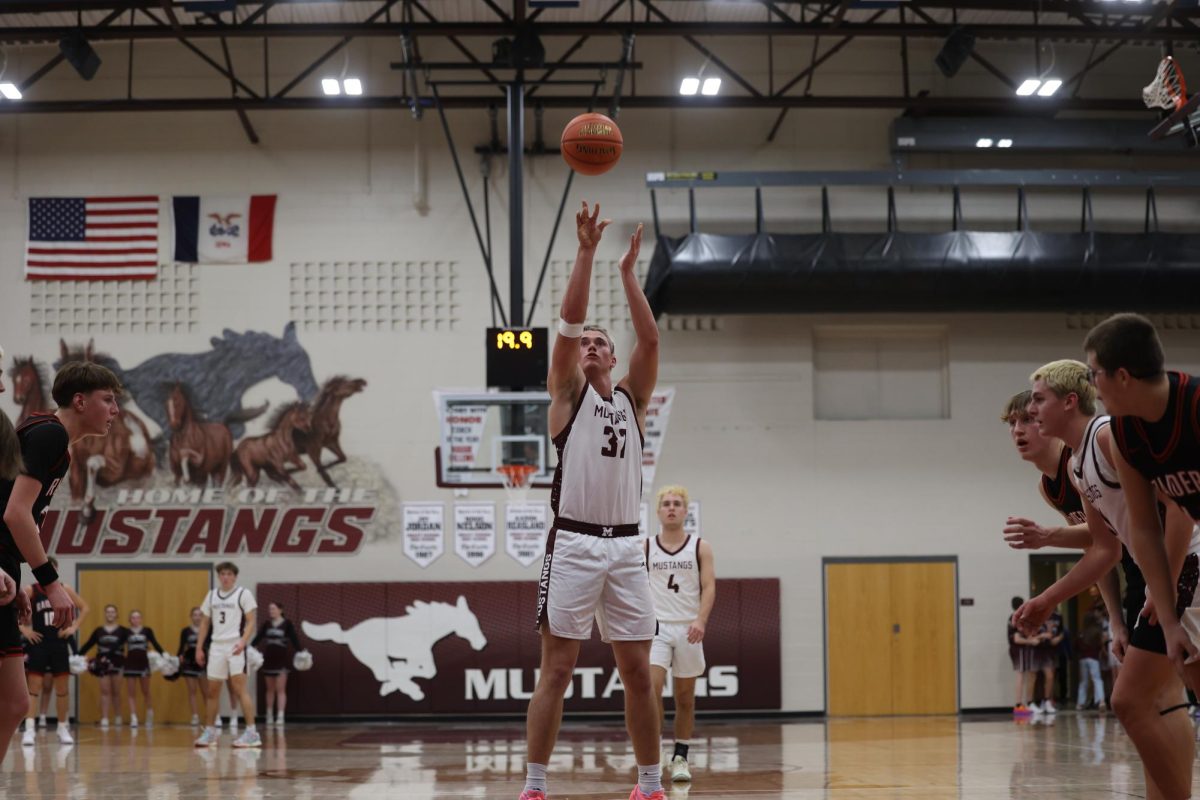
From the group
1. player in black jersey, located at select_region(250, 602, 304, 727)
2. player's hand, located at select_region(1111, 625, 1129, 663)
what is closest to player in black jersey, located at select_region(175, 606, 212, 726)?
player in black jersey, located at select_region(250, 602, 304, 727)

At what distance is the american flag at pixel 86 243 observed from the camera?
18.9 metres

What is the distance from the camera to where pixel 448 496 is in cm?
1842

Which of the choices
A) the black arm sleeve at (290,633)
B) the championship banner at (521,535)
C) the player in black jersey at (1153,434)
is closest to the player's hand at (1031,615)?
the player in black jersey at (1153,434)

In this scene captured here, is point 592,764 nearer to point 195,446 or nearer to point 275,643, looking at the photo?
point 275,643

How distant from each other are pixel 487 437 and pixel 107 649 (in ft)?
23.3

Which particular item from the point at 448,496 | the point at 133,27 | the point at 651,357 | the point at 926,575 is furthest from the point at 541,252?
the point at 651,357

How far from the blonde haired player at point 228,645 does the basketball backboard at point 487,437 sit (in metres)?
2.76

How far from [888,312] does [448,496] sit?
7202 millimetres

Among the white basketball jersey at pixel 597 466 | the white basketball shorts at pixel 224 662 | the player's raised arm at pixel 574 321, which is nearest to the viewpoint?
the player's raised arm at pixel 574 321

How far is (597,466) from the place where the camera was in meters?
5.84

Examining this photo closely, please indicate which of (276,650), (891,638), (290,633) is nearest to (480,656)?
(290,633)

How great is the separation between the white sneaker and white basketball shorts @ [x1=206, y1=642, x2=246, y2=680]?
666 cm

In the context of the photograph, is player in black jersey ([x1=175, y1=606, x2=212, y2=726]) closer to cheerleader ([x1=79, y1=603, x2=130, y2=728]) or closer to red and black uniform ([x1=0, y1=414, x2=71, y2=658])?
cheerleader ([x1=79, y1=603, x2=130, y2=728])

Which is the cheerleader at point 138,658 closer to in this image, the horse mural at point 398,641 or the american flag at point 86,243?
the horse mural at point 398,641
